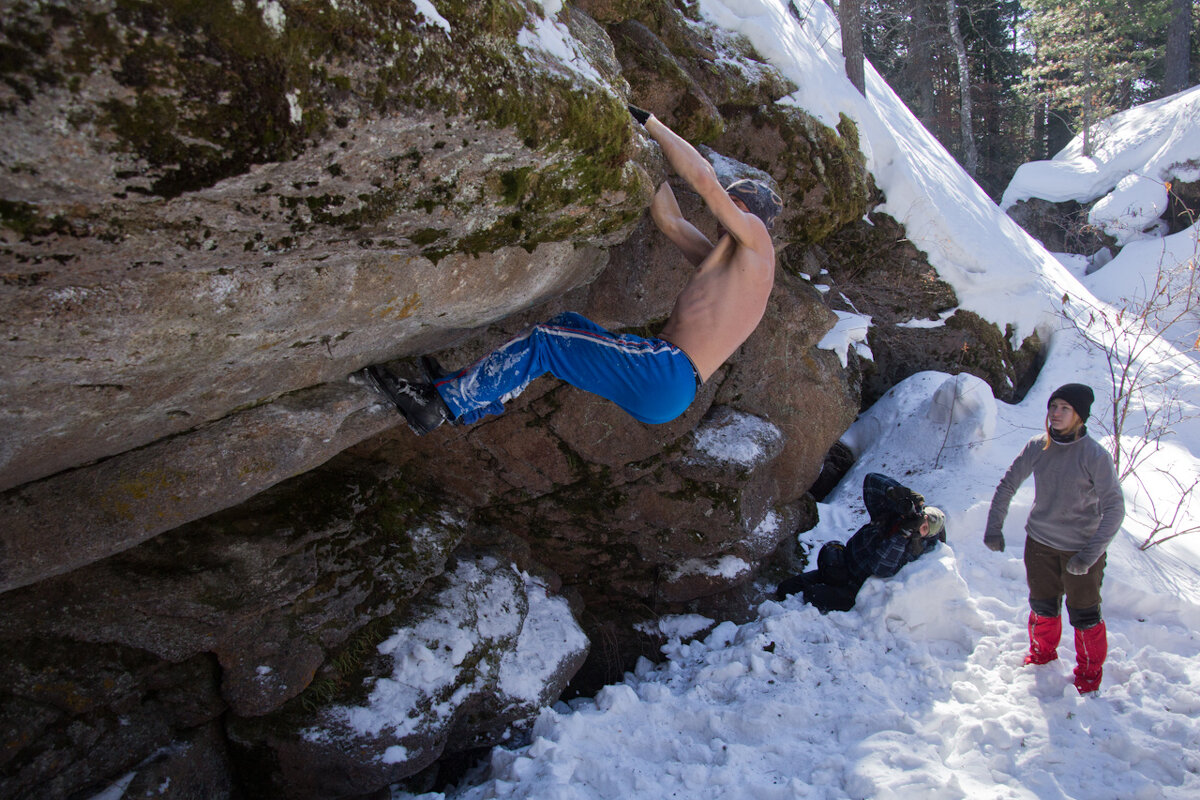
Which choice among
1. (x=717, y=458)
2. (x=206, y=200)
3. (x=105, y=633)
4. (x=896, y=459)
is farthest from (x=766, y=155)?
(x=105, y=633)

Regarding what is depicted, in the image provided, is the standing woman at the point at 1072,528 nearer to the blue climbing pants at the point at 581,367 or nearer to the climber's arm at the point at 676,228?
the climber's arm at the point at 676,228

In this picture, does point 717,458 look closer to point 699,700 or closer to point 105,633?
point 699,700

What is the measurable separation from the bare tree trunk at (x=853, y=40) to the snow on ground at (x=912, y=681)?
32.4 inches

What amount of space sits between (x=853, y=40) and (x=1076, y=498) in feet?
21.3

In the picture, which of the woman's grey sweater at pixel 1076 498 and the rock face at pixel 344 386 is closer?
the rock face at pixel 344 386

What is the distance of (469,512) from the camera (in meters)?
5.08

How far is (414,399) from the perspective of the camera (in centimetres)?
350

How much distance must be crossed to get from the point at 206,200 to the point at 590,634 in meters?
4.56

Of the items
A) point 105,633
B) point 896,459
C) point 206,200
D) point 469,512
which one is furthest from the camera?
point 896,459

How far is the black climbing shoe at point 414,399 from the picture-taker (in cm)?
350

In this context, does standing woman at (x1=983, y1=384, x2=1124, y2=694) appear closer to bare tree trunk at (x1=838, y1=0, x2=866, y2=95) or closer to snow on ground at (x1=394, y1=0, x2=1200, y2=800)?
snow on ground at (x1=394, y1=0, x2=1200, y2=800)

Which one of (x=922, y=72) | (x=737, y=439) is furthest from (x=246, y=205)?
(x=922, y=72)

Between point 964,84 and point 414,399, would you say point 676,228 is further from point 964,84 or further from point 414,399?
point 964,84

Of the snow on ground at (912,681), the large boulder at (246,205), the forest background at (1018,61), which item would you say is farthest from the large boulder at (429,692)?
the forest background at (1018,61)
